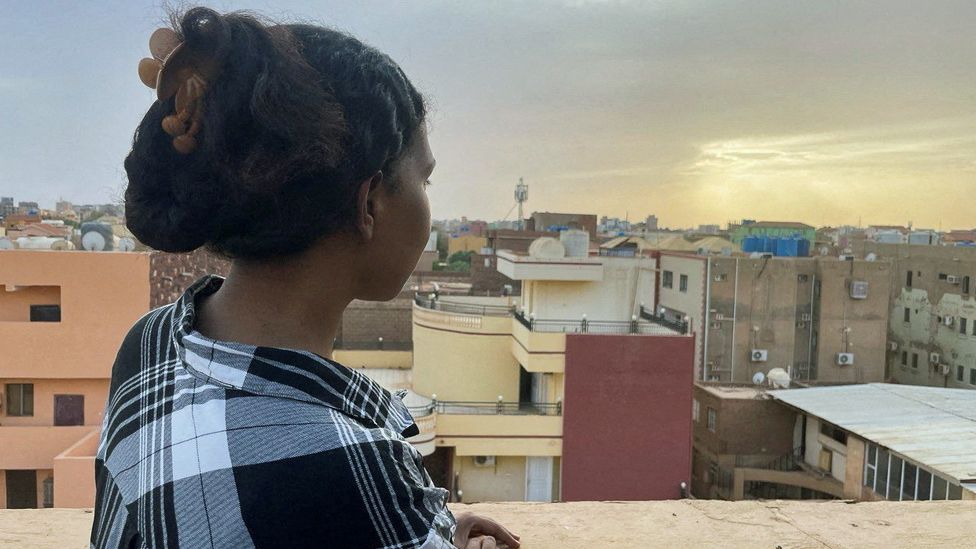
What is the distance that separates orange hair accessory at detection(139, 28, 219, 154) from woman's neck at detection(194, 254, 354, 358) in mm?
137

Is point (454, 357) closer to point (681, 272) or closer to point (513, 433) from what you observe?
point (513, 433)

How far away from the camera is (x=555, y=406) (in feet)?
33.8

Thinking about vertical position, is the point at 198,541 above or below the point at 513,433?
above

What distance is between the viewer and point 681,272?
54.6ft

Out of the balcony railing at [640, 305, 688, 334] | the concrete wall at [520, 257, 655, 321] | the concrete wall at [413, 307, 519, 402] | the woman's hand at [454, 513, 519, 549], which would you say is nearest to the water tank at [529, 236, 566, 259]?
the concrete wall at [520, 257, 655, 321]

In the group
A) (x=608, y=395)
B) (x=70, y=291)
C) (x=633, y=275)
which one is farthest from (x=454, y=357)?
(x=70, y=291)

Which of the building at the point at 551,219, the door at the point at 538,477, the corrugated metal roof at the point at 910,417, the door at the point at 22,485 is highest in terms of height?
the building at the point at 551,219

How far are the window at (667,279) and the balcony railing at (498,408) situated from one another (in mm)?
7329

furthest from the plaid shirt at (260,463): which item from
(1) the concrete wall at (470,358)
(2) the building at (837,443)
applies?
(1) the concrete wall at (470,358)

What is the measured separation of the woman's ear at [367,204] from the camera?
28.0 inches

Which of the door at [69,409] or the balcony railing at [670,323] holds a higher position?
the balcony railing at [670,323]

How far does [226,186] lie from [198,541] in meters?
0.30

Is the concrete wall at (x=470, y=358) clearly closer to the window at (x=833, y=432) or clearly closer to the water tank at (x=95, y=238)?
the water tank at (x=95, y=238)

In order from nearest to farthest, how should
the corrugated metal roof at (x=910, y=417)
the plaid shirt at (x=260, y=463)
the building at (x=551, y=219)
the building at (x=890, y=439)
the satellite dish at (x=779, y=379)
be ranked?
the plaid shirt at (x=260, y=463)
the building at (x=890, y=439)
the corrugated metal roof at (x=910, y=417)
the satellite dish at (x=779, y=379)
the building at (x=551, y=219)
